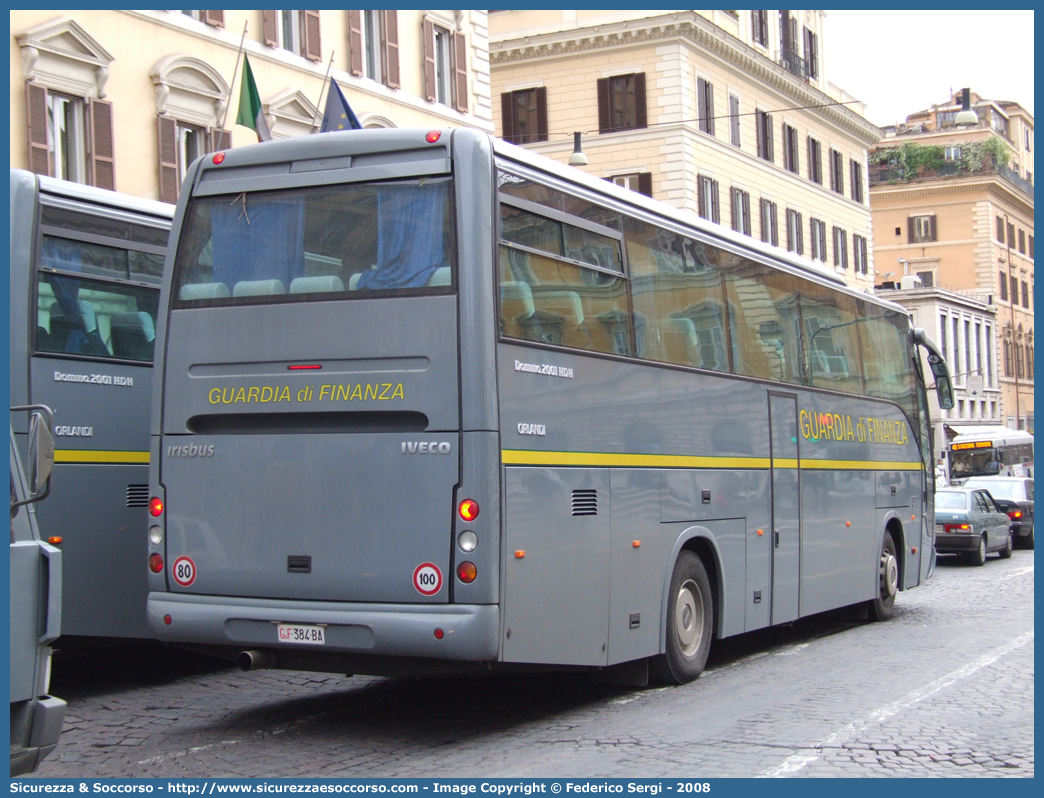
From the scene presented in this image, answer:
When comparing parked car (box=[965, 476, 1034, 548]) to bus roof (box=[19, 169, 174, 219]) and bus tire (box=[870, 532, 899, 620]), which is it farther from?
bus roof (box=[19, 169, 174, 219])

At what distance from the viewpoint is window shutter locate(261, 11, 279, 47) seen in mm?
26047

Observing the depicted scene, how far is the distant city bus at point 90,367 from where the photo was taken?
10125 millimetres

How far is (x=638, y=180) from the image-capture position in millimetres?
43688

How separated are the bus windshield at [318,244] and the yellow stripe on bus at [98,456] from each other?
1.92 metres

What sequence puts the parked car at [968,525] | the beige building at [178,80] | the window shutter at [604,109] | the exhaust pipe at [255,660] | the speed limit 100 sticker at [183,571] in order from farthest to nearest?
the window shutter at [604,109], the parked car at [968,525], the beige building at [178,80], the speed limit 100 sticker at [183,571], the exhaust pipe at [255,660]

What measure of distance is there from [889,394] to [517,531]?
890cm

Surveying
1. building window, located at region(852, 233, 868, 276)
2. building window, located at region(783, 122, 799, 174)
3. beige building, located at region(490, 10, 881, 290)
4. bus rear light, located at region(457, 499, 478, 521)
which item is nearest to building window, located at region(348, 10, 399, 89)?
beige building, located at region(490, 10, 881, 290)

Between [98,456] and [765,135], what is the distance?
4119 centimetres

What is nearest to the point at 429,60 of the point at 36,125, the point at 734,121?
the point at 36,125

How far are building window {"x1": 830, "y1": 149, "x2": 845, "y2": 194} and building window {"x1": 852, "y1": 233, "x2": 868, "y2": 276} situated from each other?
2.16 metres

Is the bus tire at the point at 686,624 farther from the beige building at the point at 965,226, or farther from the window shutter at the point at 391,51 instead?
the beige building at the point at 965,226

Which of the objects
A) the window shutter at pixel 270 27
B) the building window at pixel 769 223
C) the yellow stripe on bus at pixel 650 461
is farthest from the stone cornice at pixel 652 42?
the yellow stripe on bus at pixel 650 461

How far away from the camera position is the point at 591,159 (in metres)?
44.9

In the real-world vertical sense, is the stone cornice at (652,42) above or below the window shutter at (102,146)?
above
